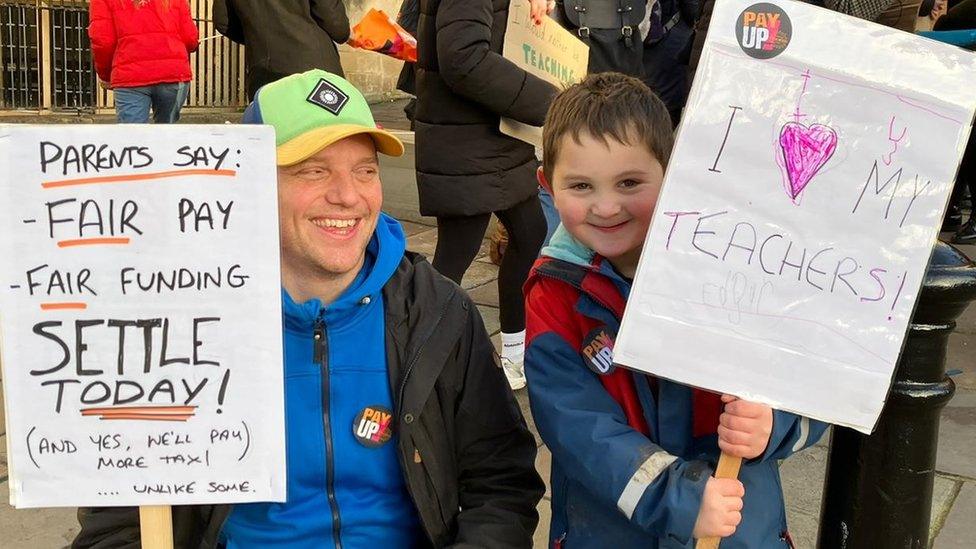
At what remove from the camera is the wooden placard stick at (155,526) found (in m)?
1.80

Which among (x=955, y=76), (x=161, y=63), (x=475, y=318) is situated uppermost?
(x=955, y=76)

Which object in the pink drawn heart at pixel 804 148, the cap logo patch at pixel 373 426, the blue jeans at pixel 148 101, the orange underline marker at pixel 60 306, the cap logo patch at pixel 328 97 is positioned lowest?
the blue jeans at pixel 148 101

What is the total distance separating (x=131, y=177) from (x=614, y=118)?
0.86 meters

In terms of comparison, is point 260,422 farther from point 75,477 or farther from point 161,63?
point 161,63

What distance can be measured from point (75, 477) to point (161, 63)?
241 inches

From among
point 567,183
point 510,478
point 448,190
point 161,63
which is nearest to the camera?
point 567,183

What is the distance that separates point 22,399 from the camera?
1.73 meters

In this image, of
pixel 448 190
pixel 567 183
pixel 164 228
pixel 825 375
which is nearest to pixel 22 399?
pixel 164 228

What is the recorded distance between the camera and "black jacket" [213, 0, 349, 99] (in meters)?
5.13

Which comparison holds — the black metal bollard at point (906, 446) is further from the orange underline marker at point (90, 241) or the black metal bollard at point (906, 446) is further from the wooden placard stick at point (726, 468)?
the orange underline marker at point (90, 241)

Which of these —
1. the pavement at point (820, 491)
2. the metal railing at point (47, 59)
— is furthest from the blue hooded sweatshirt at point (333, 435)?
the metal railing at point (47, 59)

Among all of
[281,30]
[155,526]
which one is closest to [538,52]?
[281,30]

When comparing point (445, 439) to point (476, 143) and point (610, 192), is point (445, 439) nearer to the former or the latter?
point (610, 192)

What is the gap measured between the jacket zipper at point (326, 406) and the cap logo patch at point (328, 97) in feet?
1.28
